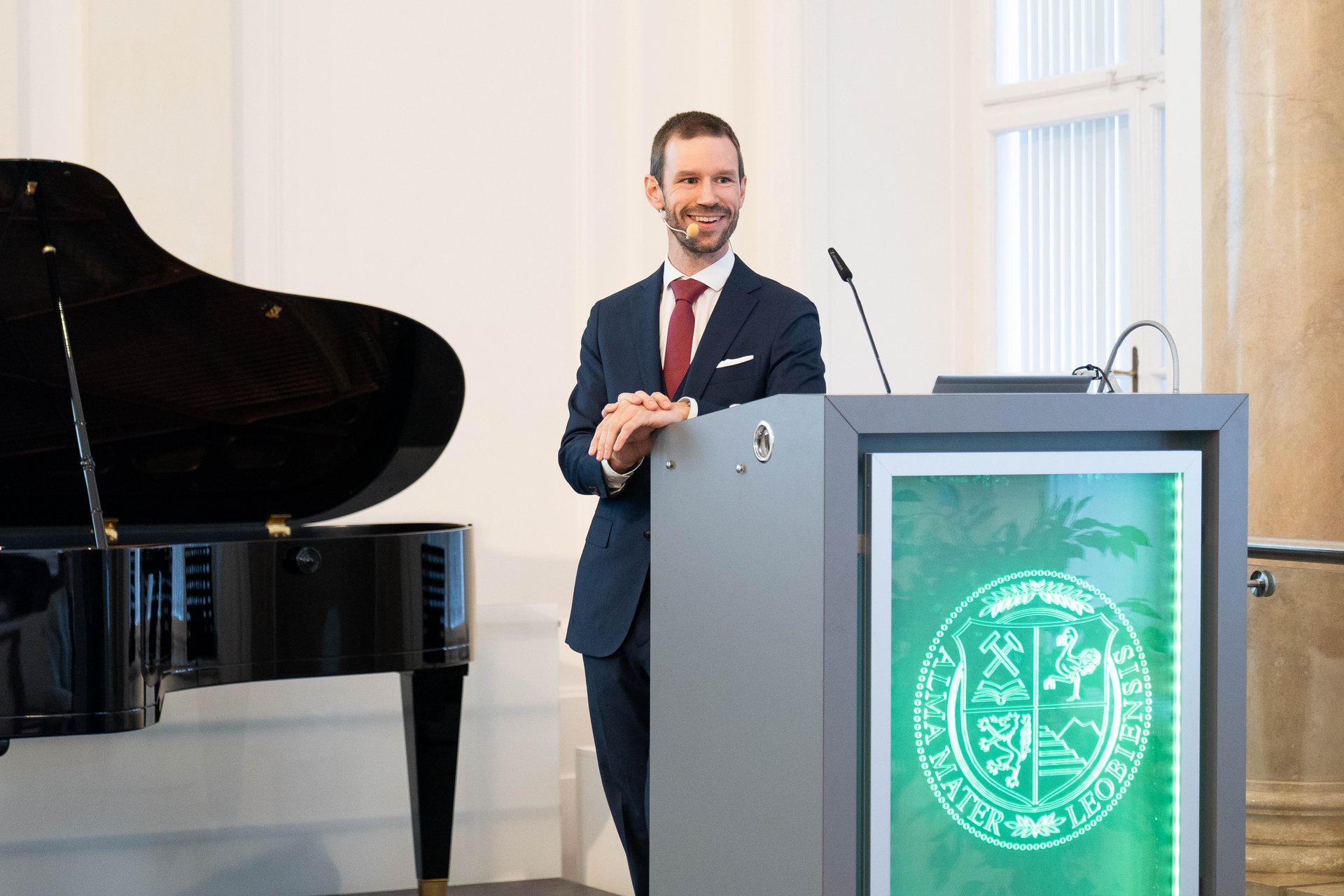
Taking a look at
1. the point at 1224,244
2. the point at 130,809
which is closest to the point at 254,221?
the point at 130,809

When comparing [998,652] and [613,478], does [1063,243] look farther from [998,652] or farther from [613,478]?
[998,652]

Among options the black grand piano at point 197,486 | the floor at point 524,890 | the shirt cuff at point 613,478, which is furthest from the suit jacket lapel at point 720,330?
the floor at point 524,890

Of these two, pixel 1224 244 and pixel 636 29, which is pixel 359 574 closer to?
pixel 1224 244

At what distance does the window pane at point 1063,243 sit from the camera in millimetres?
4594

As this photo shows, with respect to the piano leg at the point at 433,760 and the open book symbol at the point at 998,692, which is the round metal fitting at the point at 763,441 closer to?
the open book symbol at the point at 998,692

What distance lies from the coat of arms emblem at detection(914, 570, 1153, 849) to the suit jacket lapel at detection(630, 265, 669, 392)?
1025 millimetres

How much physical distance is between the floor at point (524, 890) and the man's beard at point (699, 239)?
2178 millimetres

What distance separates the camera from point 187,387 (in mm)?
3133

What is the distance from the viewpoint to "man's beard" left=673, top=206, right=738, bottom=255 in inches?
79.9

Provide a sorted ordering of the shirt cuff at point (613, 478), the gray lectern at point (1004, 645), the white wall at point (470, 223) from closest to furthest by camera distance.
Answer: the gray lectern at point (1004, 645) < the shirt cuff at point (613, 478) < the white wall at point (470, 223)

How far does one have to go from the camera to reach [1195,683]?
1091mm

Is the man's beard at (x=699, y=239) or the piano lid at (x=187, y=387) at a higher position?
the man's beard at (x=699, y=239)

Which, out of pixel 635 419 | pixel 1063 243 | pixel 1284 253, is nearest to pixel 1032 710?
pixel 635 419

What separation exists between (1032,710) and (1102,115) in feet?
13.1
